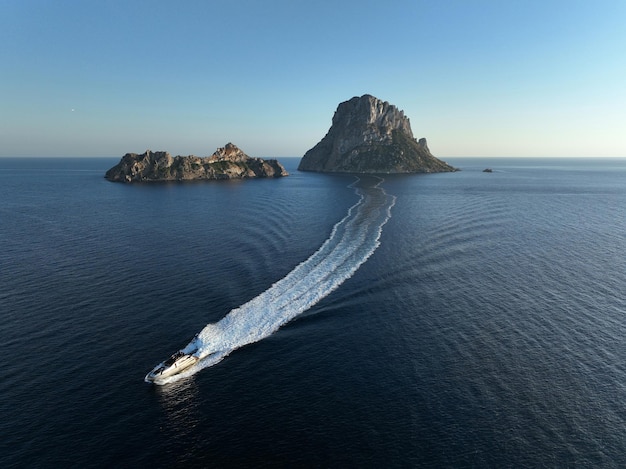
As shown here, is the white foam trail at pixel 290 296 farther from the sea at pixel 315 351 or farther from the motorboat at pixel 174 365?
the motorboat at pixel 174 365

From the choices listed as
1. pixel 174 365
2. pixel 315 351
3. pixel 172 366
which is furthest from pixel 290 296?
A: pixel 172 366

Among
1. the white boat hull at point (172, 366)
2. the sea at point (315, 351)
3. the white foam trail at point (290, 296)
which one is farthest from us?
the white foam trail at point (290, 296)

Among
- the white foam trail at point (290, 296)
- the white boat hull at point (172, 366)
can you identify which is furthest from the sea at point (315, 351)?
the white boat hull at point (172, 366)

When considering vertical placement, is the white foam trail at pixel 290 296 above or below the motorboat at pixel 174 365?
above

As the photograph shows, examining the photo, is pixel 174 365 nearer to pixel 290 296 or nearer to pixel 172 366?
pixel 172 366

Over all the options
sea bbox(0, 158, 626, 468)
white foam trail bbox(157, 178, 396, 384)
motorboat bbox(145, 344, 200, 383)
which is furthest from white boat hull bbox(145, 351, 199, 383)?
sea bbox(0, 158, 626, 468)

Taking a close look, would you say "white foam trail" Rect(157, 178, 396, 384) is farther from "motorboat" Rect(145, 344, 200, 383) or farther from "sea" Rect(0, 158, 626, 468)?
"motorboat" Rect(145, 344, 200, 383)
